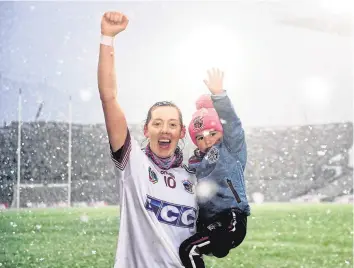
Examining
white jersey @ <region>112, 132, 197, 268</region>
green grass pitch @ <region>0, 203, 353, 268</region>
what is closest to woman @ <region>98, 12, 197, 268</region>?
white jersey @ <region>112, 132, 197, 268</region>

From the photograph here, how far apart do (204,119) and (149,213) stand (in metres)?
0.37

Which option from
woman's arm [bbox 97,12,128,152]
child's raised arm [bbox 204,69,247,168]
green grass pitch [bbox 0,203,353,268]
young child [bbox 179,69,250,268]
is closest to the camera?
woman's arm [bbox 97,12,128,152]

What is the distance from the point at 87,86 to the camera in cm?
214

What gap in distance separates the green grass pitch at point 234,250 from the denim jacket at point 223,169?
677mm

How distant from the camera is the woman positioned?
53.3 inches

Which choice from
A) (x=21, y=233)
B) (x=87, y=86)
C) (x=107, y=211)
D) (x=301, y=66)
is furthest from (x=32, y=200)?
(x=301, y=66)

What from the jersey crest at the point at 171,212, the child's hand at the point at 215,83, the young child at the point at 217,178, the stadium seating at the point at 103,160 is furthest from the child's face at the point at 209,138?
the stadium seating at the point at 103,160

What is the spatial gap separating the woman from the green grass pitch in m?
0.78

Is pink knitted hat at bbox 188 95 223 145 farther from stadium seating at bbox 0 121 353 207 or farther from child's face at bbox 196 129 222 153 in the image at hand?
stadium seating at bbox 0 121 353 207

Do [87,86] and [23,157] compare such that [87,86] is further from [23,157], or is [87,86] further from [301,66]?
[301,66]

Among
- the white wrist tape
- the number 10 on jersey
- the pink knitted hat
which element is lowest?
the number 10 on jersey

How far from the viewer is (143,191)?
1396 millimetres

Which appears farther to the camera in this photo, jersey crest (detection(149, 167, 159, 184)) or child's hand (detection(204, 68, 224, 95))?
child's hand (detection(204, 68, 224, 95))

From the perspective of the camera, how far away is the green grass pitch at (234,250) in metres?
2.27
